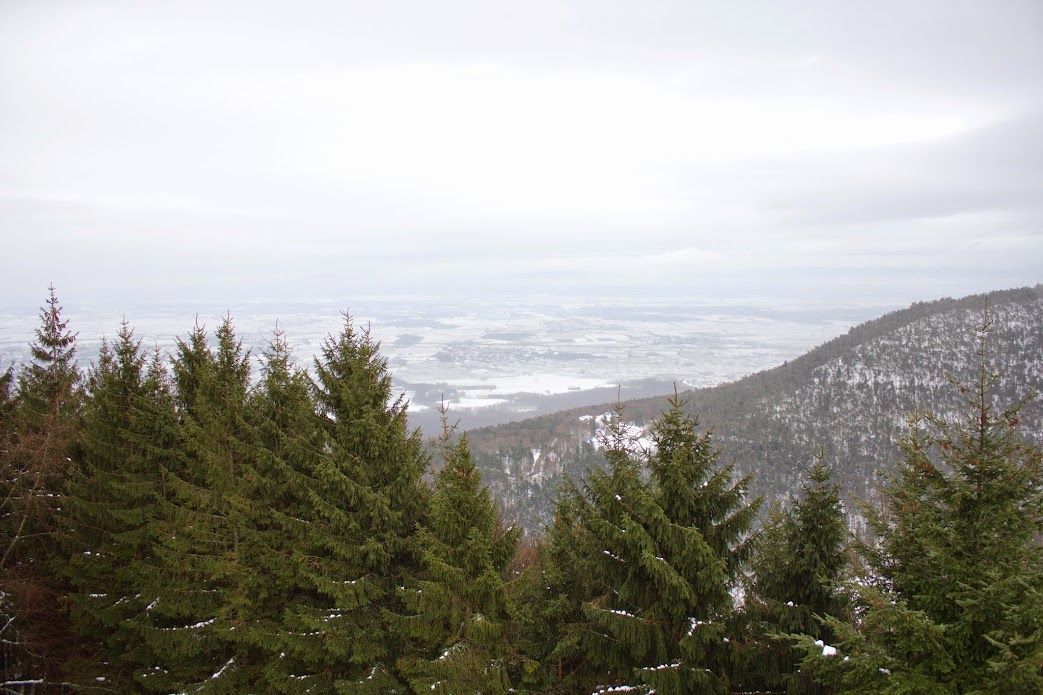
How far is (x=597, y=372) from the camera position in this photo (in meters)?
188

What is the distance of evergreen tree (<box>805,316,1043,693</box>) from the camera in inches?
233

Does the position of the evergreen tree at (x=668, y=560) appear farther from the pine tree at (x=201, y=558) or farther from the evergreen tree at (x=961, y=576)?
the pine tree at (x=201, y=558)

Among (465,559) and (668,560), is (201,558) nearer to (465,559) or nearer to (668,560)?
(465,559)

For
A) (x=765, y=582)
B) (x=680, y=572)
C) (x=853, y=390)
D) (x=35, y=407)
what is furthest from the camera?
(x=853, y=390)

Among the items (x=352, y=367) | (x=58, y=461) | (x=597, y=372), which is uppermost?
(x=352, y=367)

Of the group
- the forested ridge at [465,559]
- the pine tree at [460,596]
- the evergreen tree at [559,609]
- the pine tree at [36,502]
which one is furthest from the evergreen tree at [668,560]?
the pine tree at [36,502]

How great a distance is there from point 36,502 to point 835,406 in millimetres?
124403

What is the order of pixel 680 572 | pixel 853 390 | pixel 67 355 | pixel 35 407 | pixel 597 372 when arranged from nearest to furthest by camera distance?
pixel 680 572
pixel 35 407
pixel 67 355
pixel 853 390
pixel 597 372

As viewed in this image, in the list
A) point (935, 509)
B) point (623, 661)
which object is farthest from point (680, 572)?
point (935, 509)

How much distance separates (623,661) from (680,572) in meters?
1.92

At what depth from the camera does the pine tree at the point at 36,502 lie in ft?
35.4

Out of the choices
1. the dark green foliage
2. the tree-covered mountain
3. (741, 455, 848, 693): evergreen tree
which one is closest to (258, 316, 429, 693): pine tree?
the dark green foliage

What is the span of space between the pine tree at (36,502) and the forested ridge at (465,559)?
160 mm

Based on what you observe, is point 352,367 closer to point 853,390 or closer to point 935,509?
point 935,509
